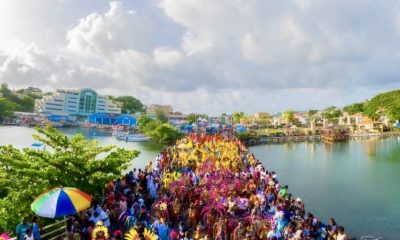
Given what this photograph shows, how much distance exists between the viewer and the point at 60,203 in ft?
26.9

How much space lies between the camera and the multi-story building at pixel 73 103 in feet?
401

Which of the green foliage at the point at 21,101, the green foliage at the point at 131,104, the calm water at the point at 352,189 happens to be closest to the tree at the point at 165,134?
the calm water at the point at 352,189

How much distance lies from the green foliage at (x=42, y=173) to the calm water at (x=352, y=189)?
1175 cm

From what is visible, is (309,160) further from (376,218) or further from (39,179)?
(39,179)

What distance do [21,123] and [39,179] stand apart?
307 ft

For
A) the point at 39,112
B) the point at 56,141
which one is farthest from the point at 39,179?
the point at 39,112

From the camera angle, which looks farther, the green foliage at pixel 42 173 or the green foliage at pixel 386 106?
the green foliage at pixel 386 106

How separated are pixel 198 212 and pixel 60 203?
5.17 m

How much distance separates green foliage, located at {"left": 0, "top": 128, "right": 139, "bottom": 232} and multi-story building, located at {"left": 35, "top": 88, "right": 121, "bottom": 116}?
11555 cm

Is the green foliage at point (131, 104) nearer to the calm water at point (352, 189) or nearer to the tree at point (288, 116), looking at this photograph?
the tree at point (288, 116)

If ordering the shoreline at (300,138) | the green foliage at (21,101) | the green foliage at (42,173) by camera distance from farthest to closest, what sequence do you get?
the green foliage at (21,101), the shoreline at (300,138), the green foliage at (42,173)

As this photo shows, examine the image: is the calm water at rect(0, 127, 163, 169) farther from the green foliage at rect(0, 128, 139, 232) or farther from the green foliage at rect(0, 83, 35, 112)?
the green foliage at rect(0, 83, 35, 112)

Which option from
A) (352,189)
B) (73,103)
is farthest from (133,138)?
(73,103)

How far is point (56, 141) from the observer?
13.9m
